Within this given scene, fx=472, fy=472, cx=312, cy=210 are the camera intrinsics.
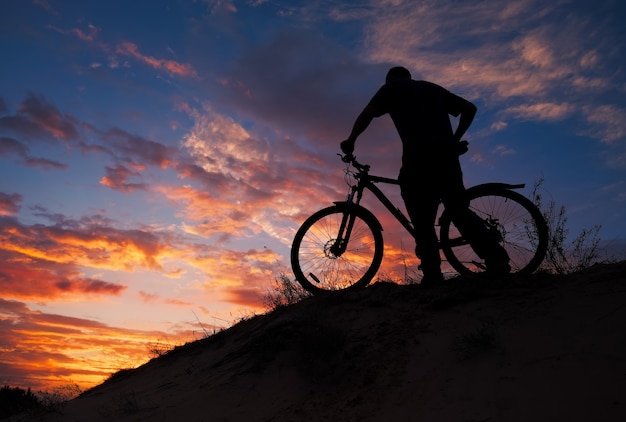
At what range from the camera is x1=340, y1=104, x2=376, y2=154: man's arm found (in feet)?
18.5

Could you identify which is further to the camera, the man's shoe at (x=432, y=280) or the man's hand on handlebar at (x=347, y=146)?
the man's hand on handlebar at (x=347, y=146)

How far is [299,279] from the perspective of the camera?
6.30 m

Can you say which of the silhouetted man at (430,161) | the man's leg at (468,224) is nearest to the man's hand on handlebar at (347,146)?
the silhouetted man at (430,161)

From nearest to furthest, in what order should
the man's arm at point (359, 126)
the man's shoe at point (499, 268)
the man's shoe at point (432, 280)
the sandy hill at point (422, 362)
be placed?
the sandy hill at point (422, 362)
the man's shoe at point (499, 268)
the man's shoe at point (432, 280)
the man's arm at point (359, 126)

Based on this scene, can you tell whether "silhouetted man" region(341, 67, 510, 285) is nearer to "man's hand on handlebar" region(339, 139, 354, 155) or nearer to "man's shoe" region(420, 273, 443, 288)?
"man's shoe" region(420, 273, 443, 288)

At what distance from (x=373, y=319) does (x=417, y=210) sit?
1362mm

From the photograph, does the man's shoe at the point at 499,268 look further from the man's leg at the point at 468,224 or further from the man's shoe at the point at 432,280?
the man's shoe at the point at 432,280

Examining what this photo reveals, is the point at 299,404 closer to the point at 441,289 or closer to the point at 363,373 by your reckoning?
the point at 363,373

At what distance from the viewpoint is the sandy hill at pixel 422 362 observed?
335 cm

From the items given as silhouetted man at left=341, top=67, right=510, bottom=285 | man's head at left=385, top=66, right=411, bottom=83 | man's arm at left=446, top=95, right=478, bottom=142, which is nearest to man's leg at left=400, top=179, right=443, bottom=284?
silhouetted man at left=341, top=67, right=510, bottom=285

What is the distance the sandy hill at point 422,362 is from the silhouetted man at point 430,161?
0.44 meters

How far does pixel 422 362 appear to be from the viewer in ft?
13.5

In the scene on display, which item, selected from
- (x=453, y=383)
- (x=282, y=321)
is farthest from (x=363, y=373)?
(x=282, y=321)

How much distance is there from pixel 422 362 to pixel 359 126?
9.38ft
